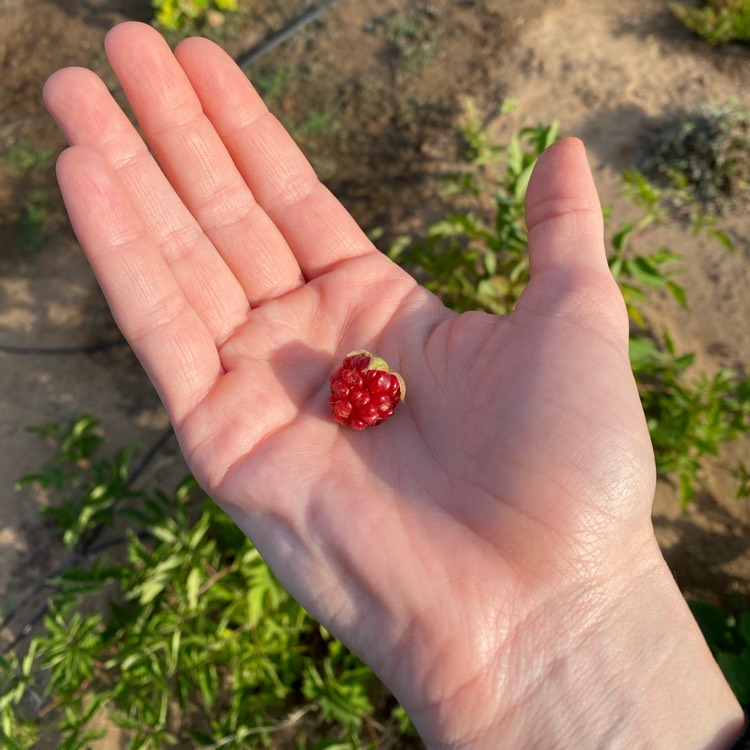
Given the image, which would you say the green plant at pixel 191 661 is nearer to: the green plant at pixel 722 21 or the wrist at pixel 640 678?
the wrist at pixel 640 678

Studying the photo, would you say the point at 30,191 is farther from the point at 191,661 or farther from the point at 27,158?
the point at 191,661

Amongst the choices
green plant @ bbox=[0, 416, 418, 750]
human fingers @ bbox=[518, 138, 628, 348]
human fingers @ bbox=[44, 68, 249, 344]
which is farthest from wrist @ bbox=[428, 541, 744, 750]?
human fingers @ bbox=[44, 68, 249, 344]

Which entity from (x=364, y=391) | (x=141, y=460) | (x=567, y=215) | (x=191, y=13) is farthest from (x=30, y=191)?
(x=567, y=215)

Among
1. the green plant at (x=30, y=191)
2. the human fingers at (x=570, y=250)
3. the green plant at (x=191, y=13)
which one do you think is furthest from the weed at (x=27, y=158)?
the human fingers at (x=570, y=250)

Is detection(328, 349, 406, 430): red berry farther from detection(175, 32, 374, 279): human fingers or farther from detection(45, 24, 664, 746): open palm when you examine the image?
detection(175, 32, 374, 279): human fingers

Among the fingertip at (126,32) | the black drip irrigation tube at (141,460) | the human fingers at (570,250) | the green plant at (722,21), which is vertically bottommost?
the black drip irrigation tube at (141,460)

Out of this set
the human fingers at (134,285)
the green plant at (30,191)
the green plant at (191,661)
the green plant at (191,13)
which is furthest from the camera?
→ the green plant at (191,13)

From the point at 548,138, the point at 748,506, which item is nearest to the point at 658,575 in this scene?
the point at 748,506
